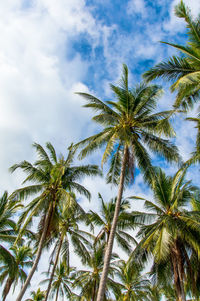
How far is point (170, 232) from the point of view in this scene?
12.1 m

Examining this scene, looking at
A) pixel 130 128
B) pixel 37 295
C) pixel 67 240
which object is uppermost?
pixel 130 128

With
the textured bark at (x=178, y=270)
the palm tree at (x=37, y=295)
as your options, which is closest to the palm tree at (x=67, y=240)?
the textured bark at (x=178, y=270)

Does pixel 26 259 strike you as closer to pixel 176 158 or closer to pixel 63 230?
pixel 63 230

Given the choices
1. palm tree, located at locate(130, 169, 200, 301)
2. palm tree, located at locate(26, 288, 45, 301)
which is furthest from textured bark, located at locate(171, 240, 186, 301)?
palm tree, located at locate(26, 288, 45, 301)

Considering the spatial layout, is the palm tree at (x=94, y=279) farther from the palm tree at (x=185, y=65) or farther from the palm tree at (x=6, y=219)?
the palm tree at (x=185, y=65)

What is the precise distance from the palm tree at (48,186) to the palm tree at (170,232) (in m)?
4.39

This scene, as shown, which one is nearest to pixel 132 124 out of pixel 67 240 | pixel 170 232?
pixel 170 232

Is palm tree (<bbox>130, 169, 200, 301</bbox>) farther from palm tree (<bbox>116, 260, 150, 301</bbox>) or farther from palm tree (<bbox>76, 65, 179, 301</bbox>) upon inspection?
palm tree (<bbox>116, 260, 150, 301</bbox>)

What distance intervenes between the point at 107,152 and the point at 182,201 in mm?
6443

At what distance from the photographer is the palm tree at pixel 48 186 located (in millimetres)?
14438

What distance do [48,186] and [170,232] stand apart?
7864 mm

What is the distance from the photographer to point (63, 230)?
63.6ft

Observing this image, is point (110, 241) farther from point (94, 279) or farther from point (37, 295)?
point (37, 295)

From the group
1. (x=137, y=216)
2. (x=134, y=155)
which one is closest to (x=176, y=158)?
(x=134, y=155)
